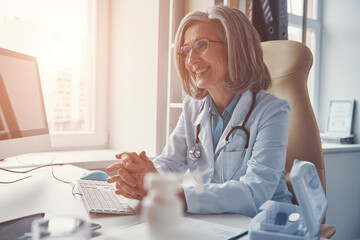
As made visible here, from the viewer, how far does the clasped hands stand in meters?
0.96

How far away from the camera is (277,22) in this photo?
1.92 m

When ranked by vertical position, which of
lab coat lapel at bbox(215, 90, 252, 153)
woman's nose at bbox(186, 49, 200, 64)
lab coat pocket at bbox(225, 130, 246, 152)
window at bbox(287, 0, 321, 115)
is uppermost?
window at bbox(287, 0, 321, 115)

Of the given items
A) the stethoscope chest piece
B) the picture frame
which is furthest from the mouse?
the picture frame

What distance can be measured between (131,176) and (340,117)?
231cm

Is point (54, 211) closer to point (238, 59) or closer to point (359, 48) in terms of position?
point (238, 59)

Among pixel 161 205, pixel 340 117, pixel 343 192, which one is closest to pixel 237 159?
pixel 161 205

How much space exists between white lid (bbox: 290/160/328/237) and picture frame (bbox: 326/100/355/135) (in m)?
2.37

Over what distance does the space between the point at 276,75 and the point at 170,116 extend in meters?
0.79

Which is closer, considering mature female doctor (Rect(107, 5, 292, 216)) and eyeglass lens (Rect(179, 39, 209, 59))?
mature female doctor (Rect(107, 5, 292, 216))

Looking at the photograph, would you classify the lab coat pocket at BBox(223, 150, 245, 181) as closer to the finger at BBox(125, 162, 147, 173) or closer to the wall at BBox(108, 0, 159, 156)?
the finger at BBox(125, 162, 147, 173)

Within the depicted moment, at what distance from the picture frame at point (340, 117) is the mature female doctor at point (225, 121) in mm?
1666

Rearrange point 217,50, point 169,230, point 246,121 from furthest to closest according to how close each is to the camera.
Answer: point 217,50 → point 246,121 → point 169,230

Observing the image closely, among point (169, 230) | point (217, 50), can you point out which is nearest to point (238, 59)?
point (217, 50)

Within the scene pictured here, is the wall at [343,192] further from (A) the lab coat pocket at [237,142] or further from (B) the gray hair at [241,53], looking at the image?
(A) the lab coat pocket at [237,142]
